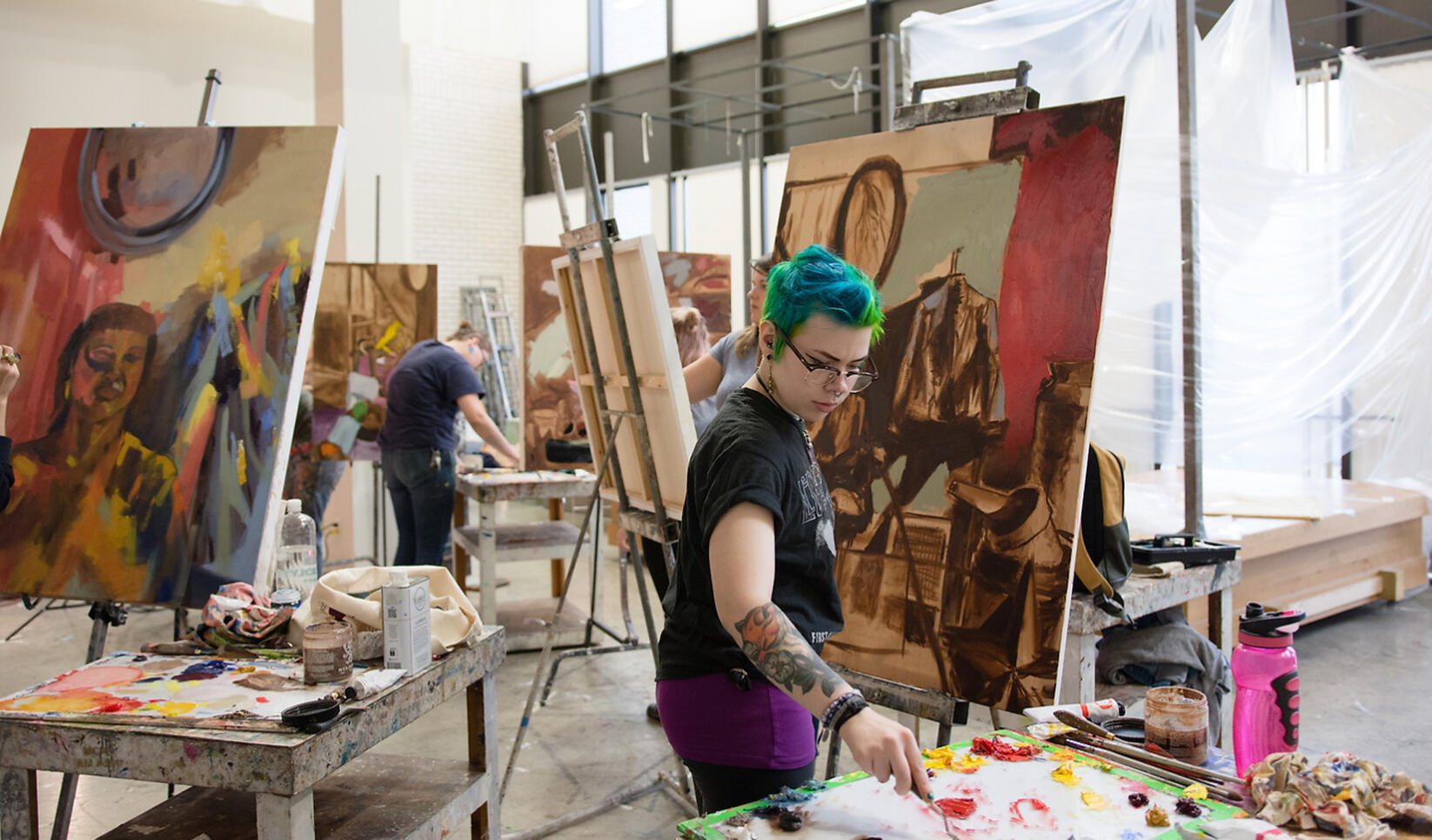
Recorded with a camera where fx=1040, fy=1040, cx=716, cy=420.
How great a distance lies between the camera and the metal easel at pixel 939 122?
2049 mm

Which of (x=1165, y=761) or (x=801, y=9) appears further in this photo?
(x=801, y=9)

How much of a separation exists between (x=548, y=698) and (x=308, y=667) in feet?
7.74

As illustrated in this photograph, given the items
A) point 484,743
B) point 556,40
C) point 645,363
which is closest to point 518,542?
point 645,363

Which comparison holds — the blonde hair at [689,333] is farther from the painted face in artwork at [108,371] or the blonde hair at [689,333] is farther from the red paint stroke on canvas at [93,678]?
the red paint stroke on canvas at [93,678]

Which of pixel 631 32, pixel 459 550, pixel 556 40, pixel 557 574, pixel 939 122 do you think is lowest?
pixel 557 574

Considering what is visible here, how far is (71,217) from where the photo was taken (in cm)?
264

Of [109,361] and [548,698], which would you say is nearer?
[109,361]

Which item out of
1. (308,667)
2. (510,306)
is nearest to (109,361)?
(308,667)

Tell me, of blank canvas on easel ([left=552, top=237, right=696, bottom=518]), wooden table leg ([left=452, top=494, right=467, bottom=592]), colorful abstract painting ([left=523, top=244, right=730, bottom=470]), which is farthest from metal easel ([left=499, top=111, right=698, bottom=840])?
colorful abstract painting ([left=523, top=244, right=730, bottom=470])

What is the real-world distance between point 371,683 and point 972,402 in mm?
1274

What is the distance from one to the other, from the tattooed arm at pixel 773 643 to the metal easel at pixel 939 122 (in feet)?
→ 2.67

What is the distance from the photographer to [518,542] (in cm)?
486

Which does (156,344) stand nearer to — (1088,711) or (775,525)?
(775,525)

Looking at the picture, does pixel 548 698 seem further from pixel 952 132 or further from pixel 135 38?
pixel 135 38
